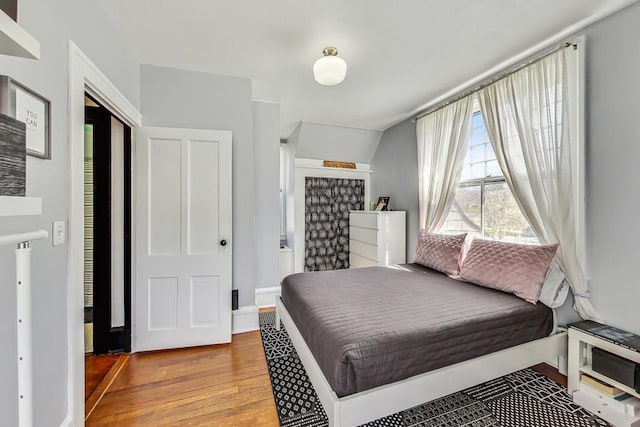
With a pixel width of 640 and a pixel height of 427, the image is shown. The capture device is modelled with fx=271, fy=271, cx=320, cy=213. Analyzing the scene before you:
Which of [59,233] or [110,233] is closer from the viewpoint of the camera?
[59,233]

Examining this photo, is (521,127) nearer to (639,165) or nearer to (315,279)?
(639,165)

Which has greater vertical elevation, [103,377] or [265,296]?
[265,296]

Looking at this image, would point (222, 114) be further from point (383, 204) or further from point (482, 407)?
point (482, 407)

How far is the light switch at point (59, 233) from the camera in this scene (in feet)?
4.29

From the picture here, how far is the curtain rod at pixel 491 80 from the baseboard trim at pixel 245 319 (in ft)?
9.88

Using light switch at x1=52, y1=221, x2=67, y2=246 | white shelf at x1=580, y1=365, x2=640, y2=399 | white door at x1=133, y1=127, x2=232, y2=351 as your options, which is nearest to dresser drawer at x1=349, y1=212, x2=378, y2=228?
white door at x1=133, y1=127, x2=232, y2=351

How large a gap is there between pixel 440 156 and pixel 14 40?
3255 millimetres

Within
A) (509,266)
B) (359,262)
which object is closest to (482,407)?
(509,266)

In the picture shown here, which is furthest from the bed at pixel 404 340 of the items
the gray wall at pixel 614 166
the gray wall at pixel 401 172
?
the gray wall at pixel 401 172

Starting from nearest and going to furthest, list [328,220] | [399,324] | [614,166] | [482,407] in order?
A: [399,324], [482,407], [614,166], [328,220]

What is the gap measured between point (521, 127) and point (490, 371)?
1.86 m

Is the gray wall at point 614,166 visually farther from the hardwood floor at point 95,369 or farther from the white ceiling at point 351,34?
the hardwood floor at point 95,369

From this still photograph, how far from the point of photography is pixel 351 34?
200cm

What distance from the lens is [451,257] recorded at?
2689 mm
